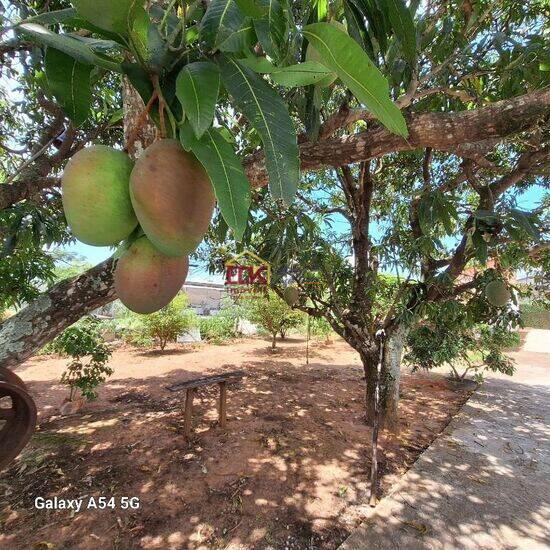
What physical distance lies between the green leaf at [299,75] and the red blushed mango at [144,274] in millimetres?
433

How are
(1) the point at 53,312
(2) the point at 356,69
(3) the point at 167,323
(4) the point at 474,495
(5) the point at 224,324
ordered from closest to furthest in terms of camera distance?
(2) the point at 356,69 < (1) the point at 53,312 < (4) the point at 474,495 < (3) the point at 167,323 < (5) the point at 224,324

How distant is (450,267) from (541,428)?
3338 mm

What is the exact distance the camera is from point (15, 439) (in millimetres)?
1366

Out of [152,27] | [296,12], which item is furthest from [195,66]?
[296,12]

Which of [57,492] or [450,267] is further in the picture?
[450,267]

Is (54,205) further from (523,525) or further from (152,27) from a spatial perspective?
(523,525)

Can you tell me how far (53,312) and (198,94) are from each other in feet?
4.70

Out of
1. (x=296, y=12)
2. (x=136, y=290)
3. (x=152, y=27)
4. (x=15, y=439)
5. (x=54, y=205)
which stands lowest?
(x=15, y=439)

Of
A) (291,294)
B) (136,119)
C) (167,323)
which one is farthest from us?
(167,323)

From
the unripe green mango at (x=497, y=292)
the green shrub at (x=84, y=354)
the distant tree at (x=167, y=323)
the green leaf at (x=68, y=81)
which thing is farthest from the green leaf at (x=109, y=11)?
the distant tree at (x=167, y=323)

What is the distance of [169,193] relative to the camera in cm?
67

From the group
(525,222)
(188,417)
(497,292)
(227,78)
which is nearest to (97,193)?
(227,78)

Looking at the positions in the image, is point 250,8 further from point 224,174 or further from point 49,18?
point 49,18

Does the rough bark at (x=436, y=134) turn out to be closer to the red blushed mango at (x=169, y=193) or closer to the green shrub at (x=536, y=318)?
the red blushed mango at (x=169, y=193)
